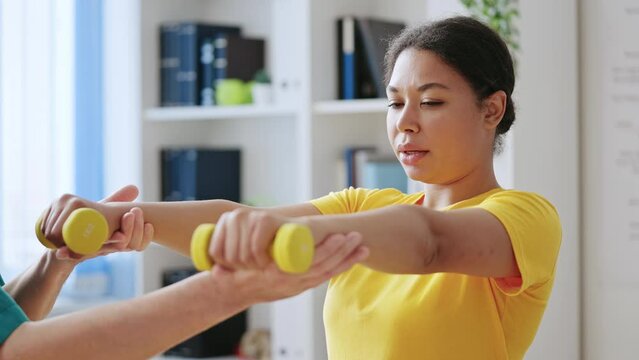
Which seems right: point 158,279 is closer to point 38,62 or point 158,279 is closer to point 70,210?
point 38,62

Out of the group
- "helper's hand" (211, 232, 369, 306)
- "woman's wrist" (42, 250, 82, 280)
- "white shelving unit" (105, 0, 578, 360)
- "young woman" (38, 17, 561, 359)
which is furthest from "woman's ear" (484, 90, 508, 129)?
"white shelving unit" (105, 0, 578, 360)

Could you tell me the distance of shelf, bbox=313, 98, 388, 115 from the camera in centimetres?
319

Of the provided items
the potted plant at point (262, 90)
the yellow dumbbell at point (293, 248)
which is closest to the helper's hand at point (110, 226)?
the yellow dumbbell at point (293, 248)

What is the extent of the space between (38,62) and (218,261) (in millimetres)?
2897

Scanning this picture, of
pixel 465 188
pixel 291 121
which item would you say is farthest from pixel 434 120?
pixel 291 121

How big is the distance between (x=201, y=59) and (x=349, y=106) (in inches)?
32.9

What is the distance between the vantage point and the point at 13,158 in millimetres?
3814

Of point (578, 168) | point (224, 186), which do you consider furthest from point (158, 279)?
point (578, 168)

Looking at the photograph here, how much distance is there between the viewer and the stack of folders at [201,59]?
12.5 ft

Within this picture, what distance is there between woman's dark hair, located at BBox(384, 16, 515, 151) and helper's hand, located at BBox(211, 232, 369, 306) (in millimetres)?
476

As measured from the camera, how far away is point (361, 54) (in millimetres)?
3346

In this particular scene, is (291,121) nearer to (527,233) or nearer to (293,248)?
(527,233)

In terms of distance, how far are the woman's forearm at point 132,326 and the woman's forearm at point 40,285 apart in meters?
0.40

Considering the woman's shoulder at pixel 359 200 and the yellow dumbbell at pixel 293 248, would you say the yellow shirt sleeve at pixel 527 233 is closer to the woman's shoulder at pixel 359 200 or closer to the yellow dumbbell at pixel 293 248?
the woman's shoulder at pixel 359 200
